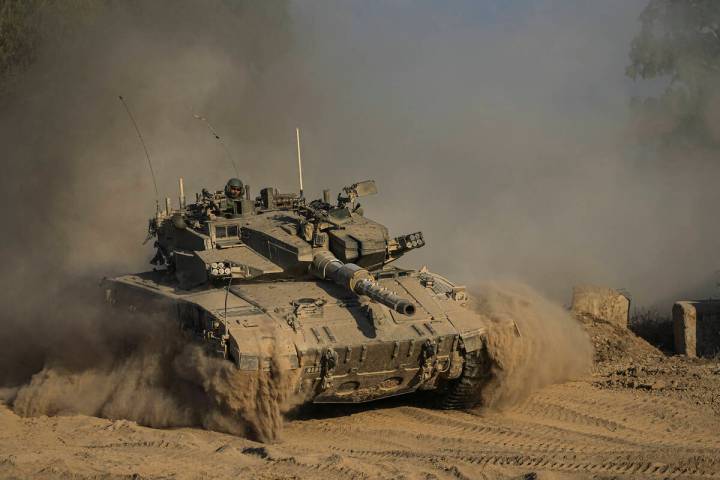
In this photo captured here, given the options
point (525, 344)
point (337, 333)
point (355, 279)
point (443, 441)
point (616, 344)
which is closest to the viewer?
point (443, 441)

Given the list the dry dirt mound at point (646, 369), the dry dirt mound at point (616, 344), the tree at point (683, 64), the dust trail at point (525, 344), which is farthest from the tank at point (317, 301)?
the tree at point (683, 64)

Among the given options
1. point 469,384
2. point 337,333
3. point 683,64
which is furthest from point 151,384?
point 683,64

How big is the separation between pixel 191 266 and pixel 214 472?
4.83m

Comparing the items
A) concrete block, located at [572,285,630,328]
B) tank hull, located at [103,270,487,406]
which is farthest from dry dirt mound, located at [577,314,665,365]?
tank hull, located at [103,270,487,406]

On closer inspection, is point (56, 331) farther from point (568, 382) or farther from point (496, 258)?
point (496, 258)

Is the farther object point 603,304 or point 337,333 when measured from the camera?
point 603,304

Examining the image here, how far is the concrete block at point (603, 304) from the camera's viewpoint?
63.9ft

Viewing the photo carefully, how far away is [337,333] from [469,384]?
200cm

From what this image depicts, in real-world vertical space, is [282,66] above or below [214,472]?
above

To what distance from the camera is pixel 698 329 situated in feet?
58.6

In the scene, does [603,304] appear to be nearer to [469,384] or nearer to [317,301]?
[469,384]

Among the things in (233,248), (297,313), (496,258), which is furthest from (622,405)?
(496,258)

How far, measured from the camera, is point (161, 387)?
1363 cm

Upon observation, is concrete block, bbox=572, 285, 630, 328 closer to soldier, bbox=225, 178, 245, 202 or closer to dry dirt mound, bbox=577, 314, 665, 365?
dry dirt mound, bbox=577, 314, 665, 365
